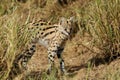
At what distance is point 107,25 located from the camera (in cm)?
661

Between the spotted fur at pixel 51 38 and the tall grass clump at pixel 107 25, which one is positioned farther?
the spotted fur at pixel 51 38

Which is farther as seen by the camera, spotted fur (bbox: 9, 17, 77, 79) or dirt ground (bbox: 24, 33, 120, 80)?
spotted fur (bbox: 9, 17, 77, 79)

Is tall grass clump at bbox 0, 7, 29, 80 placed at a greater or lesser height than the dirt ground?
greater

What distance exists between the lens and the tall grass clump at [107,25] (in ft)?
21.5

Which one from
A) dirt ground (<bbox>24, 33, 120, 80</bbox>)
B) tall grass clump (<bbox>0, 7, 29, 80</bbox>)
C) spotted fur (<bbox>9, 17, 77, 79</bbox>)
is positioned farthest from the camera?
spotted fur (<bbox>9, 17, 77, 79</bbox>)

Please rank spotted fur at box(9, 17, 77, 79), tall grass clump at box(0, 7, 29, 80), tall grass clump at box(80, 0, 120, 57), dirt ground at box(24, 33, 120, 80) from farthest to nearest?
spotted fur at box(9, 17, 77, 79), tall grass clump at box(80, 0, 120, 57), dirt ground at box(24, 33, 120, 80), tall grass clump at box(0, 7, 29, 80)

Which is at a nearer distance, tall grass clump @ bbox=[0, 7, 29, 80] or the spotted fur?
tall grass clump @ bbox=[0, 7, 29, 80]

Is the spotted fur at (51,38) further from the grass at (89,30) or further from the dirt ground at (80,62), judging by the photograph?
the grass at (89,30)

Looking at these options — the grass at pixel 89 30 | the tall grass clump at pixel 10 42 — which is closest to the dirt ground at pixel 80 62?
the grass at pixel 89 30

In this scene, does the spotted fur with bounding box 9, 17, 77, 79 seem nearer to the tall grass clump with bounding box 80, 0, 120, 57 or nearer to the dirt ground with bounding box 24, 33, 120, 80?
the dirt ground with bounding box 24, 33, 120, 80

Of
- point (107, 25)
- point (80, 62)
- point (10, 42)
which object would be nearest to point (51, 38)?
point (80, 62)

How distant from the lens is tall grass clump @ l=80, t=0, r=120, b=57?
6562 mm

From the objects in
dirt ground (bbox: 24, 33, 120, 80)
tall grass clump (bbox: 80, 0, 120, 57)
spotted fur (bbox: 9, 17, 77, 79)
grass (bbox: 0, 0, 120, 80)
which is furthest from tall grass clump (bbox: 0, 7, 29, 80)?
tall grass clump (bbox: 80, 0, 120, 57)

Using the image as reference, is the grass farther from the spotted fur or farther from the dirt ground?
the spotted fur
